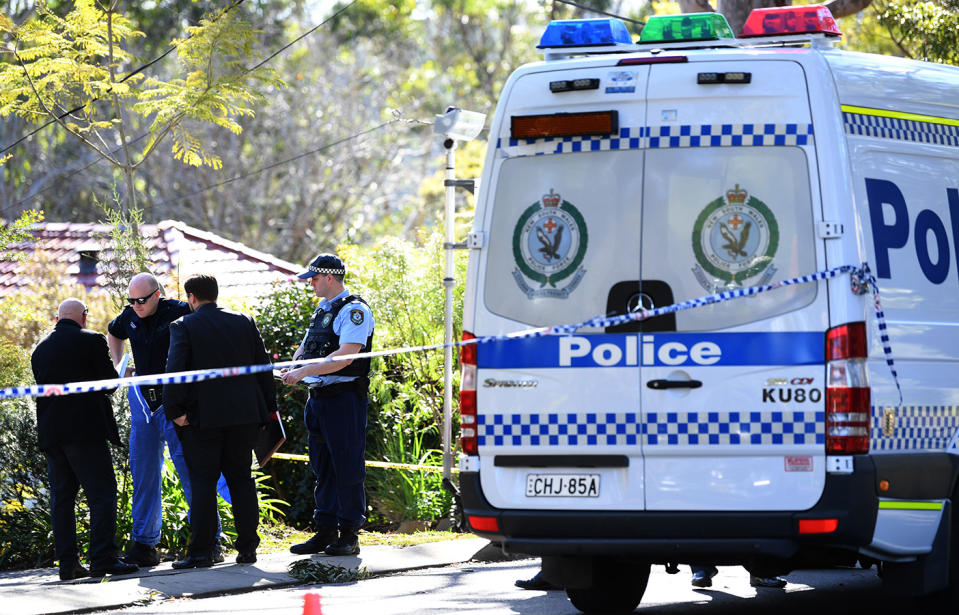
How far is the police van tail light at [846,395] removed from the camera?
573 centimetres

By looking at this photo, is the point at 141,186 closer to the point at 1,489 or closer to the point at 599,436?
the point at 1,489

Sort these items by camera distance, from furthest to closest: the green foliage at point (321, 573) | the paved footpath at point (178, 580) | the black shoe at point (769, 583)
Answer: the green foliage at point (321, 573) → the black shoe at point (769, 583) → the paved footpath at point (178, 580)

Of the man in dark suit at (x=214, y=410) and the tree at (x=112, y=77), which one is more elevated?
the tree at (x=112, y=77)

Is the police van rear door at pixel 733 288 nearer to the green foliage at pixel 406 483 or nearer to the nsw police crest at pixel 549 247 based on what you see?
the nsw police crest at pixel 549 247

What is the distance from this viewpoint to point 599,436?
20.0 ft

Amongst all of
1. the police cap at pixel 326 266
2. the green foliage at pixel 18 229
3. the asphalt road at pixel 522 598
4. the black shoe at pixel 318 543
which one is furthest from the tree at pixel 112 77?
the asphalt road at pixel 522 598

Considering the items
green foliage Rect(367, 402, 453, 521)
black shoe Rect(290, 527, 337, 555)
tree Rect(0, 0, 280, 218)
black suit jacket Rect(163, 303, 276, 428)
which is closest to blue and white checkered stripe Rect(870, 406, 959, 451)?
black suit jacket Rect(163, 303, 276, 428)

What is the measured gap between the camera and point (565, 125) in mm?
6273

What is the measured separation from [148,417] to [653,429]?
13.8 feet

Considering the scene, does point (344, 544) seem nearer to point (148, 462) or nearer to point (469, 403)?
point (148, 462)

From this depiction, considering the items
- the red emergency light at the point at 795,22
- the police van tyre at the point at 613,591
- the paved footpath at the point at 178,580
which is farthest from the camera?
the paved footpath at the point at 178,580

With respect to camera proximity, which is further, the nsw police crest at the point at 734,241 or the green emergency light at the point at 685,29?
the green emergency light at the point at 685,29

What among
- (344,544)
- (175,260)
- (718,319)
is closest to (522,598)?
(344,544)

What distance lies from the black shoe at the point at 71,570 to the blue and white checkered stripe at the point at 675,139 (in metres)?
3.95
